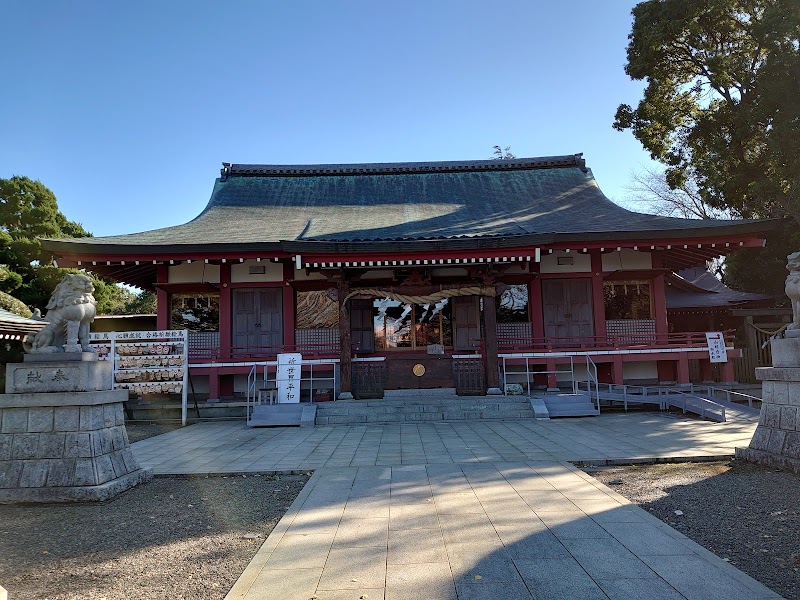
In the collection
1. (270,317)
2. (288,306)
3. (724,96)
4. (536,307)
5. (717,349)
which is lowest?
(717,349)

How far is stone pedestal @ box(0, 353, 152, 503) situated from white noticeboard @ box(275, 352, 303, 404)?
617 cm

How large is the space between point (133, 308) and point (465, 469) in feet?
110

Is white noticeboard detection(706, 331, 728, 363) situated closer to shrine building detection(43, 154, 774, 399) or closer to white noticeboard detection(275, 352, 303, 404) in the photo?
shrine building detection(43, 154, 774, 399)

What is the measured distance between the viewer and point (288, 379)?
11.9 m

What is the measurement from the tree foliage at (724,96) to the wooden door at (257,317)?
38.3 feet

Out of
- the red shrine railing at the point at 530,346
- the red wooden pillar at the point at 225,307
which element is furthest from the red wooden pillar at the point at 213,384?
the red wooden pillar at the point at 225,307

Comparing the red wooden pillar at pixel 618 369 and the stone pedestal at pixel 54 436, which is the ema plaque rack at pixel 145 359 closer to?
the stone pedestal at pixel 54 436

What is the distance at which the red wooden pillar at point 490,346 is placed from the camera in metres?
12.5

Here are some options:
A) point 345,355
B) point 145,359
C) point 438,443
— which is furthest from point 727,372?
point 145,359

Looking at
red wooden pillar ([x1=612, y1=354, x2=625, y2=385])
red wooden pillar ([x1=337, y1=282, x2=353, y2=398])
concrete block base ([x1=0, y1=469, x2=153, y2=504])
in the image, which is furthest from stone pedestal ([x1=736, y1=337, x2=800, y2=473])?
red wooden pillar ([x1=337, y1=282, x2=353, y2=398])

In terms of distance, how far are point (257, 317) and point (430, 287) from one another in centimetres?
511

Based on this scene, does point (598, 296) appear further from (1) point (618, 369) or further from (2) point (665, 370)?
(2) point (665, 370)

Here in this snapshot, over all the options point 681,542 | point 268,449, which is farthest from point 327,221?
point 681,542

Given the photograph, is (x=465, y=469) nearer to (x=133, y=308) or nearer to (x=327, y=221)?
(x=327, y=221)
